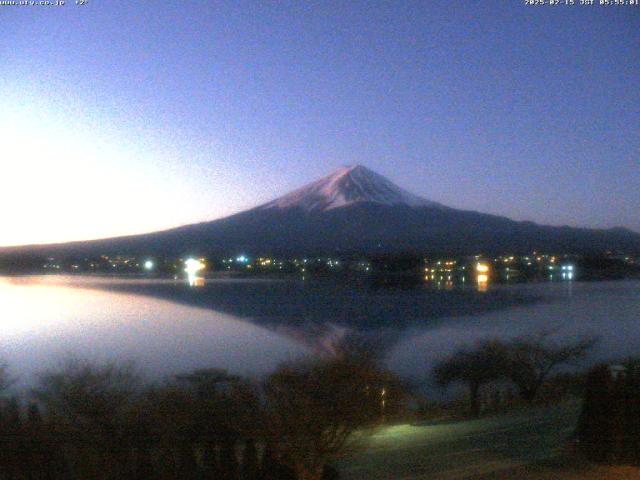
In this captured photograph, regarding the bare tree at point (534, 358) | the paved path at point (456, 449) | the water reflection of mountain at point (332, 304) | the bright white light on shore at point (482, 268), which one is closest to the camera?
the paved path at point (456, 449)

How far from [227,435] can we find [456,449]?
125 inches

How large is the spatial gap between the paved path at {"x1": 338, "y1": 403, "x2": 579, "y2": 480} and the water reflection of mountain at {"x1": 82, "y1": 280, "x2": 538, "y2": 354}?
13.3 metres

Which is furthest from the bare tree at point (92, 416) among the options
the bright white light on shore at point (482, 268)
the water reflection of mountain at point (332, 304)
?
the bright white light on shore at point (482, 268)

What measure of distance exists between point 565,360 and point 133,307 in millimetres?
23122

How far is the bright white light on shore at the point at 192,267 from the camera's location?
219 feet

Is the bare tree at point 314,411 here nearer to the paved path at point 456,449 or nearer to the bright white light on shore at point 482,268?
the paved path at point 456,449

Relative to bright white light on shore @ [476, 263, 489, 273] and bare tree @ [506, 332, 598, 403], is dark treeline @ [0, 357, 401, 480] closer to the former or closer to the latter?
bare tree @ [506, 332, 598, 403]

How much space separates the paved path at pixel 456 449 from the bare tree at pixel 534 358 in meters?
8.20

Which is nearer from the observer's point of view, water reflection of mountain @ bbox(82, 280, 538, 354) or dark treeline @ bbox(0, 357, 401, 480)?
dark treeline @ bbox(0, 357, 401, 480)

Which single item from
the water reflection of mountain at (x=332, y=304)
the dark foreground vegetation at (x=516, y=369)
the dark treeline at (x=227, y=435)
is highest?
the dark treeline at (x=227, y=435)

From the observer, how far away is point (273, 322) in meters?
35.0

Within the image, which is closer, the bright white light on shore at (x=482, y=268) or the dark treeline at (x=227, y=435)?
the dark treeline at (x=227, y=435)

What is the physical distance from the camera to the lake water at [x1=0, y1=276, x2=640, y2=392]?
26297 mm

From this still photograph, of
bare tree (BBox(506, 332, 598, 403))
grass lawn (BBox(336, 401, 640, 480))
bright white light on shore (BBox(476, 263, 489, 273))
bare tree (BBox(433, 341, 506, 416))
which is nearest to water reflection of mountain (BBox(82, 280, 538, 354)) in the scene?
bare tree (BBox(433, 341, 506, 416))
